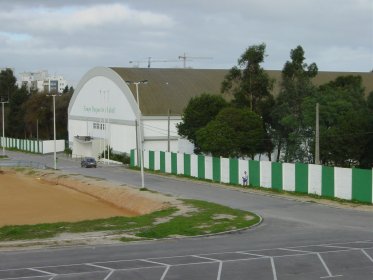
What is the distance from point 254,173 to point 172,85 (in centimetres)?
4832

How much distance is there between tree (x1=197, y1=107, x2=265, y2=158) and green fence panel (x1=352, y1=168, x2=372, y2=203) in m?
22.1

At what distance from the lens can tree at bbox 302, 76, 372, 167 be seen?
54.1m

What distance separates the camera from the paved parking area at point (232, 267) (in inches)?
796

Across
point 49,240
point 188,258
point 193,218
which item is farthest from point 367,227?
point 49,240

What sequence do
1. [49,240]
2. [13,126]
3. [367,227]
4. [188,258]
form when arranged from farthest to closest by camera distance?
[13,126] → [367,227] → [49,240] → [188,258]

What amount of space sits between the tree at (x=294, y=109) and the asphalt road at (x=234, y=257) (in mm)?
27689

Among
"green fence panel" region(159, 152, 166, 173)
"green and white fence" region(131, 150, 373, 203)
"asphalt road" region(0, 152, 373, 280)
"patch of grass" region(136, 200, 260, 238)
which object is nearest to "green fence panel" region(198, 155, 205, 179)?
"green and white fence" region(131, 150, 373, 203)

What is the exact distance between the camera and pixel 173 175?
7025 cm

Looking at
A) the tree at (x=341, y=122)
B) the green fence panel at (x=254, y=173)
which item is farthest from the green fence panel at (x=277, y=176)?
the tree at (x=341, y=122)

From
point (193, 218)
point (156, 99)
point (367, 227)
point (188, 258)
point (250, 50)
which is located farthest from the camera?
point (156, 99)

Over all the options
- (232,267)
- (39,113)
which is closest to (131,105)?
(39,113)

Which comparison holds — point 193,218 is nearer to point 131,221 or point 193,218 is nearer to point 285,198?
point 131,221

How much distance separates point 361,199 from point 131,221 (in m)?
17.4

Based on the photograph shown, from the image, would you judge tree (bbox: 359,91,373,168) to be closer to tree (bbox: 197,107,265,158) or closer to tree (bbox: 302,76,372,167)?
tree (bbox: 302,76,372,167)
